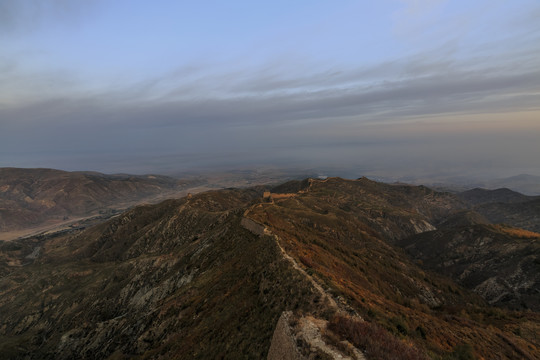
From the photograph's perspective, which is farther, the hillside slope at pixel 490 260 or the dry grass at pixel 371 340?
the hillside slope at pixel 490 260

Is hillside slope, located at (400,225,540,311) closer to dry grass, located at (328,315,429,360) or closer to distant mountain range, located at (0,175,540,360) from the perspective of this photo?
distant mountain range, located at (0,175,540,360)

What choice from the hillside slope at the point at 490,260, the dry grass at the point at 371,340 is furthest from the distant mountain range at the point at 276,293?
the hillside slope at the point at 490,260

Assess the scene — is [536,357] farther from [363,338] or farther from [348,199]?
[348,199]

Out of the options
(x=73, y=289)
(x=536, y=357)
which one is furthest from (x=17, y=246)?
(x=536, y=357)

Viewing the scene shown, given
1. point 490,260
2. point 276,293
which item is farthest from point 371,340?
point 490,260

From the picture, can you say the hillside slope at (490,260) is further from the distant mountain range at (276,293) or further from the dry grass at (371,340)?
the dry grass at (371,340)

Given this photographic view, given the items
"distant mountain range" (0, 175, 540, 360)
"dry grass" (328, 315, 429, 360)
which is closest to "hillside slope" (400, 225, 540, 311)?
"distant mountain range" (0, 175, 540, 360)

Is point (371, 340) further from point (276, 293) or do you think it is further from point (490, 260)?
point (490, 260)

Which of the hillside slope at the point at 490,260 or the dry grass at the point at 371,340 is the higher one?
the dry grass at the point at 371,340
